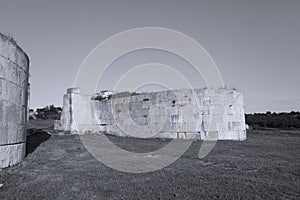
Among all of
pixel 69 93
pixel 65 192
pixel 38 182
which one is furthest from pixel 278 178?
pixel 69 93

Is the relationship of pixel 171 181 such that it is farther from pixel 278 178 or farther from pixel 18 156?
pixel 18 156

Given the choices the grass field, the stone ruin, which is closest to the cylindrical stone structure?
the grass field

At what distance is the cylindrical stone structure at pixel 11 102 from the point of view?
571 centimetres

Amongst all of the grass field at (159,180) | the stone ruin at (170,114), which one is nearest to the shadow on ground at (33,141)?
the grass field at (159,180)

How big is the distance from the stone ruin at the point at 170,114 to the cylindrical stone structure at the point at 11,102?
27.2 feet

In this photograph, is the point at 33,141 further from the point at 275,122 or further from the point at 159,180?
the point at 275,122

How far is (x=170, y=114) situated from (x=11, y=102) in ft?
29.3

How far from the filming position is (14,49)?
20.5 feet

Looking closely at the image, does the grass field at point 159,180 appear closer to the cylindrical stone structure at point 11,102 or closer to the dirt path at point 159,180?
the dirt path at point 159,180

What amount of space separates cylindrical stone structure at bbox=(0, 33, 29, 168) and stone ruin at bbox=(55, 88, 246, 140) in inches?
327

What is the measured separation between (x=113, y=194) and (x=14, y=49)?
14.8ft

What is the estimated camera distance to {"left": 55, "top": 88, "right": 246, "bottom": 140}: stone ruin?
12.8m

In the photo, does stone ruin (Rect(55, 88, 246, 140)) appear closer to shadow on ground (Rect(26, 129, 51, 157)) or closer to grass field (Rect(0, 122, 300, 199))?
shadow on ground (Rect(26, 129, 51, 157))

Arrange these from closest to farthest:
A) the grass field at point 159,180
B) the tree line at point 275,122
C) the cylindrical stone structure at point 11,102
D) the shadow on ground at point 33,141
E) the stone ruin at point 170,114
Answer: the grass field at point 159,180, the cylindrical stone structure at point 11,102, the shadow on ground at point 33,141, the stone ruin at point 170,114, the tree line at point 275,122
